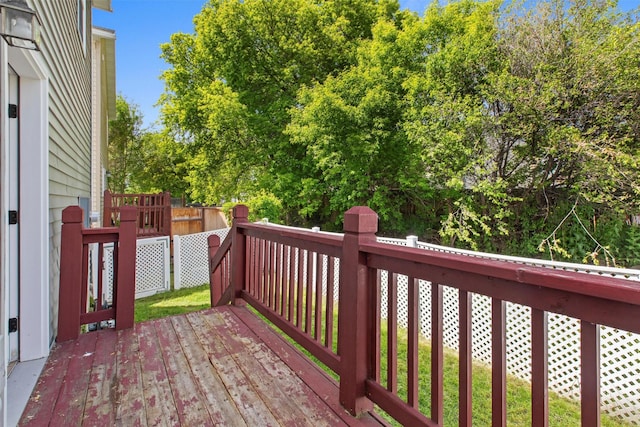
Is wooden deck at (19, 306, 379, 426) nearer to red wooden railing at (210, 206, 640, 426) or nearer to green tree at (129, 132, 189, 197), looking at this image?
red wooden railing at (210, 206, 640, 426)

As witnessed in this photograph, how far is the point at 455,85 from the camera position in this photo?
789cm

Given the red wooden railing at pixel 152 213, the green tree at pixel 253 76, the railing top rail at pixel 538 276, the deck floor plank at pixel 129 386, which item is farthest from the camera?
the green tree at pixel 253 76

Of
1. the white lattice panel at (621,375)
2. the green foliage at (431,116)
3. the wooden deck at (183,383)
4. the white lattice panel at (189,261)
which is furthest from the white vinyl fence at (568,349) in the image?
the white lattice panel at (189,261)

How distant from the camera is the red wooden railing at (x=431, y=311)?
3.03 ft

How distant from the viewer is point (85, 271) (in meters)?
2.87

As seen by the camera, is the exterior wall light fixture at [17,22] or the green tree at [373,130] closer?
the exterior wall light fixture at [17,22]

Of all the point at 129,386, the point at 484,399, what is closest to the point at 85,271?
the point at 129,386

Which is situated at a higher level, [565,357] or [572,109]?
[572,109]

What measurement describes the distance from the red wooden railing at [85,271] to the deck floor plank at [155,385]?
Answer: 0.36 metres

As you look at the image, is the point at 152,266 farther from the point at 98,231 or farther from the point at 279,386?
the point at 279,386

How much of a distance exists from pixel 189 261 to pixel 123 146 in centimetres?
1387

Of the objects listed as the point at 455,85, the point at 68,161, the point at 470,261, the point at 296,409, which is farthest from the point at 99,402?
the point at 455,85

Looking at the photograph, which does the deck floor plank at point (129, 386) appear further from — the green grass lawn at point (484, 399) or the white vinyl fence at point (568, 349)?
the green grass lawn at point (484, 399)

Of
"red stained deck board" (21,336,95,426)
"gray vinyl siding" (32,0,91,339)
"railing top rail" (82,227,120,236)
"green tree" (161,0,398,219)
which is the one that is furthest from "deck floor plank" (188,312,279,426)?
"green tree" (161,0,398,219)
